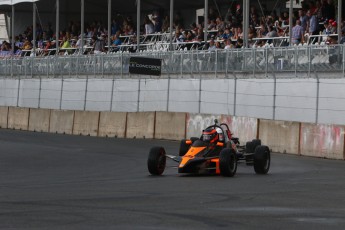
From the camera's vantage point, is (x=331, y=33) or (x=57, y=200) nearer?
(x=57, y=200)

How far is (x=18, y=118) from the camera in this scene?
137 feet

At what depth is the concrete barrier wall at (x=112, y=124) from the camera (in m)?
35.5

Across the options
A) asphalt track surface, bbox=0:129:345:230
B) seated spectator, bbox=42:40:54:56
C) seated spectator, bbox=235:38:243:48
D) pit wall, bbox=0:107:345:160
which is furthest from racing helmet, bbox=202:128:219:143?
seated spectator, bbox=42:40:54:56

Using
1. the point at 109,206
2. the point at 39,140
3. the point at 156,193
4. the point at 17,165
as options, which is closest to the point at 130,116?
the point at 39,140

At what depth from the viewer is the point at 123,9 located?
5009 centimetres

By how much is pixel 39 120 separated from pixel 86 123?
374 cm

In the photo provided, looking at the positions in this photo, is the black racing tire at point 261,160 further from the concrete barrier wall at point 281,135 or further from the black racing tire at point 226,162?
the concrete barrier wall at point 281,135

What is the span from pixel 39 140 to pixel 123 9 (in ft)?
57.7

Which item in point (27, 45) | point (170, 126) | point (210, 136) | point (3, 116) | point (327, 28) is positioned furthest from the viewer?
point (27, 45)

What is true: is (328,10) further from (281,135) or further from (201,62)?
(281,135)

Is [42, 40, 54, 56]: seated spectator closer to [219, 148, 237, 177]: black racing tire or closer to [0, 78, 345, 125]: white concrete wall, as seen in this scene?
[0, 78, 345, 125]: white concrete wall

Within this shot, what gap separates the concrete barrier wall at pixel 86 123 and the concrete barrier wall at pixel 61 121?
330 millimetres

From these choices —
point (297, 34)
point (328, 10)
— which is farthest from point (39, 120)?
point (328, 10)

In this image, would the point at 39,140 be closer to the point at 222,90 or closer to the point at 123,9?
the point at 222,90
